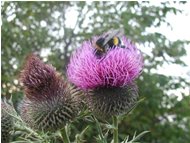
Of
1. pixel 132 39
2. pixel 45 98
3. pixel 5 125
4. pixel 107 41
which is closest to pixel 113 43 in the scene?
pixel 107 41

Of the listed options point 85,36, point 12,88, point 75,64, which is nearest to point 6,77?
point 12,88

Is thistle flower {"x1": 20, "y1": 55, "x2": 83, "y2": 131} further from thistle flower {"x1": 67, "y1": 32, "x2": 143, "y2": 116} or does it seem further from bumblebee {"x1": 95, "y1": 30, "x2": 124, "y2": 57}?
bumblebee {"x1": 95, "y1": 30, "x2": 124, "y2": 57}

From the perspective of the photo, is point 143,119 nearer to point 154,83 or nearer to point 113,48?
point 154,83

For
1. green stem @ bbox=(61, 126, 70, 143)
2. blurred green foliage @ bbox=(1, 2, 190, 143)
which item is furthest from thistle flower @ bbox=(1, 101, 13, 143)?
blurred green foliage @ bbox=(1, 2, 190, 143)

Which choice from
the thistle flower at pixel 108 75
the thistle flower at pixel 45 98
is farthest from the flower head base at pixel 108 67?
the thistle flower at pixel 45 98

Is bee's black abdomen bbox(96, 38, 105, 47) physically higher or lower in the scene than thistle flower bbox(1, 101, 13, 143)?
higher

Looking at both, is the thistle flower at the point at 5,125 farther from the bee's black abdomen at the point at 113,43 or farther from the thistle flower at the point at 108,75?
the bee's black abdomen at the point at 113,43
